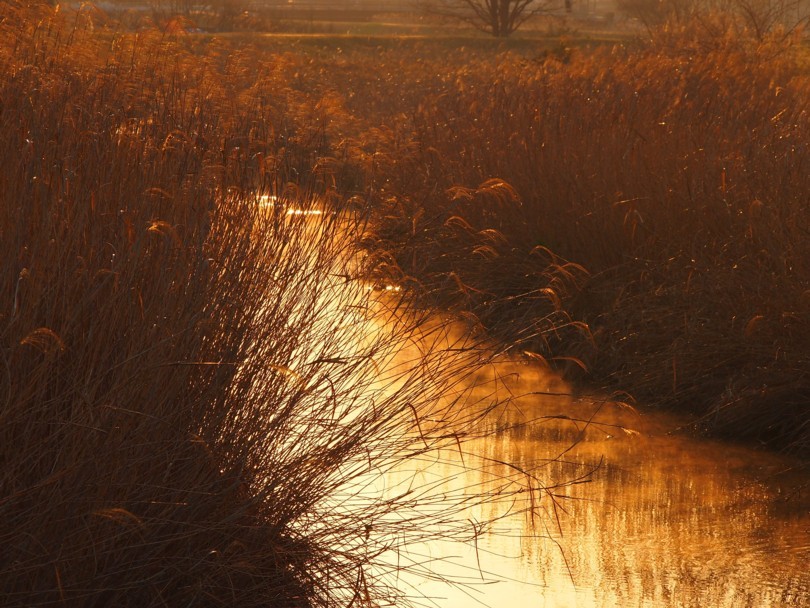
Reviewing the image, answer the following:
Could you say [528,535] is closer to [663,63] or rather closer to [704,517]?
[704,517]

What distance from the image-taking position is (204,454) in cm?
322

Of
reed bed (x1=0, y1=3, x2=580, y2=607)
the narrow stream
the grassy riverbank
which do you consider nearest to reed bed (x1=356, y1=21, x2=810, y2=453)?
the grassy riverbank

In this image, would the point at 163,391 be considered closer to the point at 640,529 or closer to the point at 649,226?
the point at 640,529

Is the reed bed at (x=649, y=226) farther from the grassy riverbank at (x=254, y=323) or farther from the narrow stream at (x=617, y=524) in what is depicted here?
the narrow stream at (x=617, y=524)

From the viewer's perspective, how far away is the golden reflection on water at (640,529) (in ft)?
13.7

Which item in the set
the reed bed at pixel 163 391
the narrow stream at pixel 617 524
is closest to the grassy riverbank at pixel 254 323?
the reed bed at pixel 163 391

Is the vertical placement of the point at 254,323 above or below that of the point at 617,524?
above

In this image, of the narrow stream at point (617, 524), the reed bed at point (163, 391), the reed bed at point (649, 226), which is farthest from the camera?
the reed bed at point (649, 226)

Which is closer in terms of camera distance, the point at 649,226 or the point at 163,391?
the point at 163,391

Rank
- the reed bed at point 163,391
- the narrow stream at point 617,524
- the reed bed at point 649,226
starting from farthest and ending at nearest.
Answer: the reed bed at point 649,226
the narrow stream at point 617,524
the reed bed at point 163,391

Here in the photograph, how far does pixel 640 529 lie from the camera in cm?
480

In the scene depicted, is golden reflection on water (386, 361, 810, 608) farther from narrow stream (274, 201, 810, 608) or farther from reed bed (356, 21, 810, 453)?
reed bed (356, 21, 810, 453)

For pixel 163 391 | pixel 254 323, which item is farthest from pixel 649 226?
pixel 163 391

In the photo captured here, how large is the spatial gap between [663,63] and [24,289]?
868 cm
